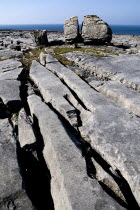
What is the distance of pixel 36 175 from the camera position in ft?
13.6

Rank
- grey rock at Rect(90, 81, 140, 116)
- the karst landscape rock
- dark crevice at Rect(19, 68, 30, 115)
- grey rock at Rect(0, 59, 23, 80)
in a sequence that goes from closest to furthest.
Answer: the karst landscape rock, grey rock at Rect(90, 81, 140, 116), dark crevice at Rect(19, 68, 30, 115), grey rock at Rect(0, 59, 23, 80)

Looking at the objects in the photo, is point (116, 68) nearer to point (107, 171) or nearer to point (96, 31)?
point (107, 171)

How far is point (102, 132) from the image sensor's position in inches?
196

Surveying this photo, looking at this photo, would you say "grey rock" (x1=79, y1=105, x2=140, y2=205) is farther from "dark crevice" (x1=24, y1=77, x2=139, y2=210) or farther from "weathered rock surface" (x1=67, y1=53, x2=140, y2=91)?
"weathered rock surface" (x1=67, y1=53, x2=140, y2=91)

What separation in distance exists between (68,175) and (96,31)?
704 inches

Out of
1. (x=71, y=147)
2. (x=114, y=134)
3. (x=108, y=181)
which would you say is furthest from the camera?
(x=114, y=134)

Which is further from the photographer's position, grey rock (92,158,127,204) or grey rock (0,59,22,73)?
grey rock (0,59,22,73)

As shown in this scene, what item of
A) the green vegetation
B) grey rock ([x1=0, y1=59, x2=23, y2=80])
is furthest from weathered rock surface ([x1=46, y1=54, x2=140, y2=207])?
the green vegetation

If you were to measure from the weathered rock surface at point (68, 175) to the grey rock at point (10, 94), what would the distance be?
6.20ft

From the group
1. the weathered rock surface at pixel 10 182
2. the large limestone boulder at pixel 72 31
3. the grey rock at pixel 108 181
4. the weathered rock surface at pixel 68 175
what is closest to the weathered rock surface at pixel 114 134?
the grey rock at pixel 108 181

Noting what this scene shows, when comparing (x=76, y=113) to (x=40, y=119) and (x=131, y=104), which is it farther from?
(x=131, y=104)

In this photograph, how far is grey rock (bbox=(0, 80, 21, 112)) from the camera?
6.77 meters

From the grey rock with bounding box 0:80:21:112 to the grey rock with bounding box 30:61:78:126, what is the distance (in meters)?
0.94

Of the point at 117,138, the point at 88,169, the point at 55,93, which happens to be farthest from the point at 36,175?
the point at 55,93
